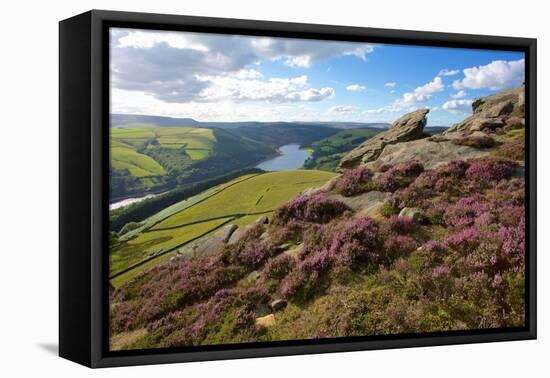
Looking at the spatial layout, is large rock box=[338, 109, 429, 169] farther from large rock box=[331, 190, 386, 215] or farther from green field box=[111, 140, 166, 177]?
green field box=[111, 140, 166, 177]

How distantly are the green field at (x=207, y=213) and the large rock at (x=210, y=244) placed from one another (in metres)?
0.07

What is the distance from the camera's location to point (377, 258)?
40.0ft

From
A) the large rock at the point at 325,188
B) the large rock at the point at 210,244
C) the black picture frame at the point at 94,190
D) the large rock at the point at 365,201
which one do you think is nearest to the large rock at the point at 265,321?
the black picture frame at the point at 94,190

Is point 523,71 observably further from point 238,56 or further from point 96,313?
point 96,313

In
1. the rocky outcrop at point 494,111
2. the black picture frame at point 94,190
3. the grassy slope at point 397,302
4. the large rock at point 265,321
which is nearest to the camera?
the black picture frame at point 94,190

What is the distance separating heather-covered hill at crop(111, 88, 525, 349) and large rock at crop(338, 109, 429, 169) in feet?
0.05

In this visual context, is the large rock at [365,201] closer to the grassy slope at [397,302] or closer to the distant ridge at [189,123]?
the grassy slope at [397,302]

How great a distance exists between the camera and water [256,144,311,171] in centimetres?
1216

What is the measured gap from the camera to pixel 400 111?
12875 mm

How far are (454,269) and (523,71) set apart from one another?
126 inches

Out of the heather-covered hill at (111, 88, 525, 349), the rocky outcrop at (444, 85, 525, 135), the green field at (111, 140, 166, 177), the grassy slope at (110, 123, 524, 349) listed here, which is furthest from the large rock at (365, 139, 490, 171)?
the green field at (111, 140, 166, 177)

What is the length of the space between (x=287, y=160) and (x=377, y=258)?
5.82 ft

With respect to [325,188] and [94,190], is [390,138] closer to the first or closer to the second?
[325,188]

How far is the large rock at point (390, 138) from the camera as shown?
12617 mm
